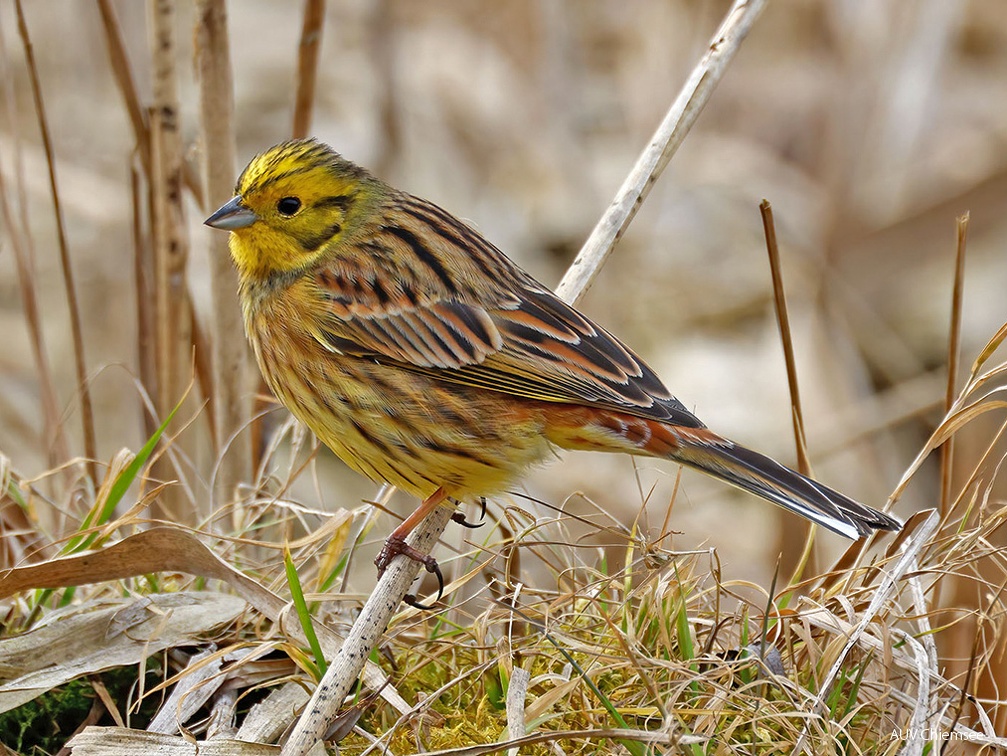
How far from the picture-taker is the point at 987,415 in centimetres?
576

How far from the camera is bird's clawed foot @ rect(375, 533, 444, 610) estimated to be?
2799mm

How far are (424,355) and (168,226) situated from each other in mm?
925

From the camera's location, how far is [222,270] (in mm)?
3607

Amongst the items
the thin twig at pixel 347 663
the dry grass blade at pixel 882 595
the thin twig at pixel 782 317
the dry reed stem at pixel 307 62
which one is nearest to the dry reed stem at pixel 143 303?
the dry reed stem at pixel 307 62

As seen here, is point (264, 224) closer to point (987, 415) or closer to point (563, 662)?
point (563, 662)

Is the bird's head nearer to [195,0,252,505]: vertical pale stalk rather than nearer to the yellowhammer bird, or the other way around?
the yellowhammer bird

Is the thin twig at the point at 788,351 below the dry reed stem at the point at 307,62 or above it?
below

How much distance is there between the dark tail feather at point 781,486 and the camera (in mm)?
2670

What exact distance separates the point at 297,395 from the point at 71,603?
738mm

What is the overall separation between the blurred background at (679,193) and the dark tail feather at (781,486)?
2.52 m

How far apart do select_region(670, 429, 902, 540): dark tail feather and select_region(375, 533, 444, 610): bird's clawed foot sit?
0.64 metres

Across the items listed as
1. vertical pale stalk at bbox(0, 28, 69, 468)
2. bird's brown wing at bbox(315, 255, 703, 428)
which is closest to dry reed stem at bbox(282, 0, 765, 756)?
bird's brown wing at bbox(315, 255, 703, 428)

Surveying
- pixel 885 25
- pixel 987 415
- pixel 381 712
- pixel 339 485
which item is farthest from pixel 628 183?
pixel 885 25

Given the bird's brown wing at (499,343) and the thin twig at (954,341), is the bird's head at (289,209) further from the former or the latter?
the thin twig at (954,341)
